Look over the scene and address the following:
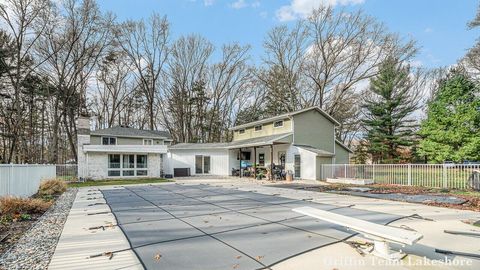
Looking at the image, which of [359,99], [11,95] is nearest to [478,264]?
[359,99]

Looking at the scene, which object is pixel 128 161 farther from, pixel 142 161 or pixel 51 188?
pixel 51 188

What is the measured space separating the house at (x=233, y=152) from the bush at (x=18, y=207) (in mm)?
13009

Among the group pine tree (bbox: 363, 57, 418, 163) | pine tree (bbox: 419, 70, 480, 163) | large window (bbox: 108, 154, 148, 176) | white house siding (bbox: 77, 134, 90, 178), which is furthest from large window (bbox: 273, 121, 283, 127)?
white house siding (bbox: 77, 134, 90, 178)

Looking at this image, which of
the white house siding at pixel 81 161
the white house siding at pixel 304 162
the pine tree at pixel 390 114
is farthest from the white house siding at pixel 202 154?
the pine tree at pixel 390 114

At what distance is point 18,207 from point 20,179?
247 centimetres

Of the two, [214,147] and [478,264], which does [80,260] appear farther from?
[214,147]

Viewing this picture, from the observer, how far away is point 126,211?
758cm

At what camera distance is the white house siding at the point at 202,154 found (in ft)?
85.6

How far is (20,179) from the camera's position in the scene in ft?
30.5

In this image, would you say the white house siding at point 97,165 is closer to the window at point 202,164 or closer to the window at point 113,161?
the window at point 113,161

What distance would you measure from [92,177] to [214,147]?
10.2 meters

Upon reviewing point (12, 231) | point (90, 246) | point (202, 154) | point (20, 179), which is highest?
point (202, 154)

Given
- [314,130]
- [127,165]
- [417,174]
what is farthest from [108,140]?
[417,174]

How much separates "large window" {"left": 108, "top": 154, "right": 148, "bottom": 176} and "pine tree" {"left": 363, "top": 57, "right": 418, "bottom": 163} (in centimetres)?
2090
